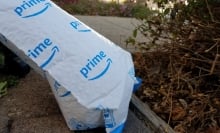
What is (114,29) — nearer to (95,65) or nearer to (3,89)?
(3,89)

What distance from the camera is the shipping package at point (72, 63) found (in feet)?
9.58

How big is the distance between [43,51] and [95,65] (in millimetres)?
387

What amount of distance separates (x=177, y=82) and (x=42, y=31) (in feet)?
4.80

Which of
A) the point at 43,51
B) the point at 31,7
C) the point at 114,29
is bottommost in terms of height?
the point at 114,29

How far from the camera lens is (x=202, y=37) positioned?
12.9 ft

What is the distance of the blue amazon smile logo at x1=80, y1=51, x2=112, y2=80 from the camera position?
2.96 m

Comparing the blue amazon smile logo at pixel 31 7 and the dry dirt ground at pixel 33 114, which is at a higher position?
the blue amazon smile logo at pixel 31 7

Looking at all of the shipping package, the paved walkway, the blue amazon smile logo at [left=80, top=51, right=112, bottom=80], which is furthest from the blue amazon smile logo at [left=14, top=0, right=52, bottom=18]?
the paved walkway

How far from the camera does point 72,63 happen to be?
2.96 meters

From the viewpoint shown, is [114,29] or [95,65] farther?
[114,29]

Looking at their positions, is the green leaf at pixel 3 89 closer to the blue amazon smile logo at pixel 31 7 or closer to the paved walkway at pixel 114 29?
the blue amazon smile logo at pixel 31 7

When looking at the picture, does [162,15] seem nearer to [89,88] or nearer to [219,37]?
[219,37]

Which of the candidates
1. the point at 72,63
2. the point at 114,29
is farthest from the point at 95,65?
the point at 114,29

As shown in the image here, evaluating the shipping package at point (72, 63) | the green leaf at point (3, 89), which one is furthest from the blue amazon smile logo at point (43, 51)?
the green leaf at point (3, 89)
